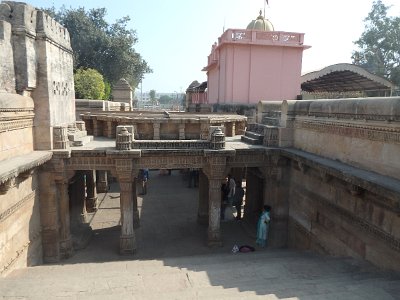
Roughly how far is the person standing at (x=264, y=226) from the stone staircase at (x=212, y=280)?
2.11 metres

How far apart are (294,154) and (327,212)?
172cm

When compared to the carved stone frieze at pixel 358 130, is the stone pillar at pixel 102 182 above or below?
below

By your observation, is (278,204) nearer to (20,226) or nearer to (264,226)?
(264,226)

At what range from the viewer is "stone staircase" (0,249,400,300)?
17.0ft

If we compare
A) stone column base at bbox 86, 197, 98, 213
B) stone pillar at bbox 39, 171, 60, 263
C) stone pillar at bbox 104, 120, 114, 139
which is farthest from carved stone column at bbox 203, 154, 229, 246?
stone column base at bbox 86, 197, 98, 213

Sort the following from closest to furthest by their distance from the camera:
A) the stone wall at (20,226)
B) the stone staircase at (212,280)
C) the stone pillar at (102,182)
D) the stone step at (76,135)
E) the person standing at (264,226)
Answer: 1. the stone staircase at (212,280)
2. the stone wall at (20,226)
3. the stone step at (76,135)
4. the person standing at (264,226)
5. the stone pillar at (102,182)

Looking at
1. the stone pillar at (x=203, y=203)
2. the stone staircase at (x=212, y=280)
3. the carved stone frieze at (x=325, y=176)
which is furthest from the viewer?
the stone pillar at (x=203, y=203)

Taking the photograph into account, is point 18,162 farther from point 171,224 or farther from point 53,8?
point 53,8

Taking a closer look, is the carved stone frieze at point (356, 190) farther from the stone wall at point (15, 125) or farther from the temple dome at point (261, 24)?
the temple dome at point (261, 24)

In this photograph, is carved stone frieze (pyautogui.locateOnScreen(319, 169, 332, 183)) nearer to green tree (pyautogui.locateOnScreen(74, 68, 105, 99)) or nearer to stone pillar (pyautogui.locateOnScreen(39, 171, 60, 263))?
stone pillar (pyautogui.locateOnScreen(39, 171, 60, 263))

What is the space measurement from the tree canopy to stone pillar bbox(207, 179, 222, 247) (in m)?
28.3

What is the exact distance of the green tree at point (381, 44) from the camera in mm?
33500

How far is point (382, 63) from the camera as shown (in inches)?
1378

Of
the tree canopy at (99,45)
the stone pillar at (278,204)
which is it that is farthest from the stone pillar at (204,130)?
the tree canopy at (99,45)
